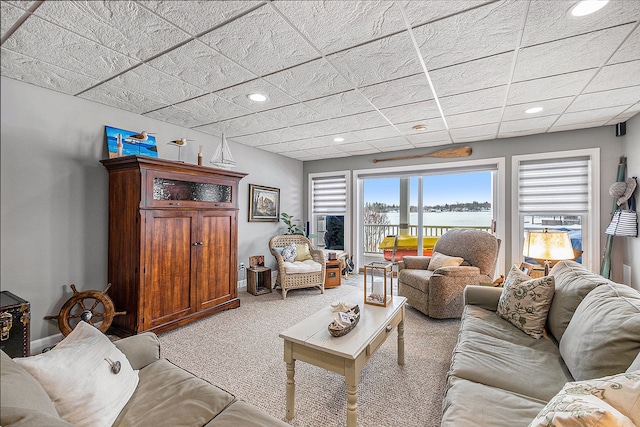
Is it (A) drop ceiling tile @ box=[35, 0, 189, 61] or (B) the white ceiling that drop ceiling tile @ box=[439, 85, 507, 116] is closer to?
(B) the white ceiling

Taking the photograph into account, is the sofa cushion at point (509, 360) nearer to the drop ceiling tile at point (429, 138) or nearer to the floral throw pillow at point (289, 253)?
the drop ceiling tile at point (429, 138)

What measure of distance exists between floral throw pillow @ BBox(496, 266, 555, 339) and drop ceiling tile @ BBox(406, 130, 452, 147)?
235 centimetres

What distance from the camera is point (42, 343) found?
2.23 meters

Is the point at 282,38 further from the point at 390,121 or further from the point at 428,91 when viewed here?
the point at 390,121

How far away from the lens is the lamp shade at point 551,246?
276 centimetres

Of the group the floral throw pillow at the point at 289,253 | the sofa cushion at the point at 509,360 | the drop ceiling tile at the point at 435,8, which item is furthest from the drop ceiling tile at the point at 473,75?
the floral throw pillow at the point at 289,253

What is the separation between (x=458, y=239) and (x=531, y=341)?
6.52 feet

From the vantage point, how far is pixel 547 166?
157 inches

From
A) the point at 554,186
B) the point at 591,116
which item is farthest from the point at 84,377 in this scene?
the point at 554,186

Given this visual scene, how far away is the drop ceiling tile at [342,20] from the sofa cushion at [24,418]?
188 cm

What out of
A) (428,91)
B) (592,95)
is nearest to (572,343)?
(428,91)

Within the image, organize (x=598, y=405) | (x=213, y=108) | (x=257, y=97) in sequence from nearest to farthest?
(x=598, y=405), (x=257, y=97), (x=213, y=108)

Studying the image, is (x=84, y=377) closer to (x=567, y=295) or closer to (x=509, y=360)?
(x=509, y=360)

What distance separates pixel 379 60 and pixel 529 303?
6.56 feet
